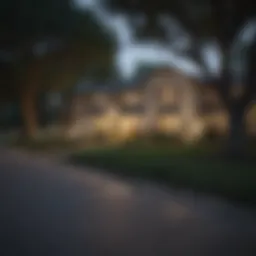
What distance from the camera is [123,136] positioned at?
141 ft

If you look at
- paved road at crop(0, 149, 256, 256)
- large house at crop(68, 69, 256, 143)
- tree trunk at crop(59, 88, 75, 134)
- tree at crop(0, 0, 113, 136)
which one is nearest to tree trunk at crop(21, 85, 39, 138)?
tree at crop(0, 0, 113, 136)

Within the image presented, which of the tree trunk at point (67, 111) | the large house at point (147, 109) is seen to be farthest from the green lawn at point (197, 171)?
the tree trunk at point (67, 111)

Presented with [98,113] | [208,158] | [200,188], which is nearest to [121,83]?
[98,113]

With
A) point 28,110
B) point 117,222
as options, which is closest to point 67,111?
point 28,110

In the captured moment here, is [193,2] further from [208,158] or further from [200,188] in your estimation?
[200,188]

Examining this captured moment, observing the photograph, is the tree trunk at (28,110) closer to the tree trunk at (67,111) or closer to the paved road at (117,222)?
the tree trunk at (67,111)

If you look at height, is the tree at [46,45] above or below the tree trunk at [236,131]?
above

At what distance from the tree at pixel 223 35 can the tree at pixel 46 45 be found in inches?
186

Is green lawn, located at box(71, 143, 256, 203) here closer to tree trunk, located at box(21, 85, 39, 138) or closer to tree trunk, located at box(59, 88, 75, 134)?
tree trunk, located at box(21, 85, 39, 138)


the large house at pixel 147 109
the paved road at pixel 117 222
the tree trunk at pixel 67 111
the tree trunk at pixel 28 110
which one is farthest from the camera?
the tree trunk at pixel 67 111

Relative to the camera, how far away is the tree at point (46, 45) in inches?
1027

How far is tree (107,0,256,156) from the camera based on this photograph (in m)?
22.2

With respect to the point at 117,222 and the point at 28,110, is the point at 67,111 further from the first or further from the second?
the point at 117,222

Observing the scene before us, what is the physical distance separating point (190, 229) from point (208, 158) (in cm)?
1502
